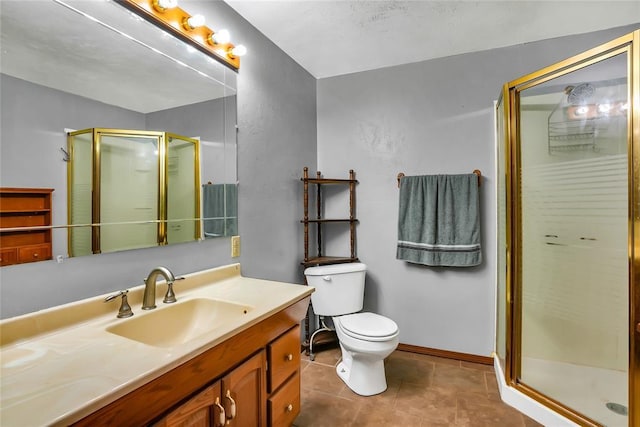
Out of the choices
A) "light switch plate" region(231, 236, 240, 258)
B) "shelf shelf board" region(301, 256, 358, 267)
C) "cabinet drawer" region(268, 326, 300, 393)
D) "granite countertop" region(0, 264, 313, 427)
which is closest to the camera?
"granite countertop" region(0, 264, 313, 427)

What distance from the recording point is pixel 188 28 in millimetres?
1529

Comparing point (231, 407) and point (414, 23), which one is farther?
point (414, 23)

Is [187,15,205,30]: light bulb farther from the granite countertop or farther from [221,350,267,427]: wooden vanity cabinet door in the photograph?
[221,350,267,427]: wooden vanity cabinet door

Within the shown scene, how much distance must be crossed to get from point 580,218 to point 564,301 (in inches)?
20.5

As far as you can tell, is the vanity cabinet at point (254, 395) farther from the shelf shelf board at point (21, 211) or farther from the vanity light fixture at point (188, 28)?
A: the vanity light fixture at point (188, 28)

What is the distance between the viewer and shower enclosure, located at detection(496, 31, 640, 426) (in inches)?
66.9

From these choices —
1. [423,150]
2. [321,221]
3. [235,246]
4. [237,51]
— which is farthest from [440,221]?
[237,51]

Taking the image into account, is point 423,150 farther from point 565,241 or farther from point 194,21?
point 194,21

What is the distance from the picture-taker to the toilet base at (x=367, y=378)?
78.8 inches

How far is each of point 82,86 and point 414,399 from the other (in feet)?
7.58

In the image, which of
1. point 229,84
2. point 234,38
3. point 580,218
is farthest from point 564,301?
point 234,38

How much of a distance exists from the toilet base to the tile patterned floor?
0.04m

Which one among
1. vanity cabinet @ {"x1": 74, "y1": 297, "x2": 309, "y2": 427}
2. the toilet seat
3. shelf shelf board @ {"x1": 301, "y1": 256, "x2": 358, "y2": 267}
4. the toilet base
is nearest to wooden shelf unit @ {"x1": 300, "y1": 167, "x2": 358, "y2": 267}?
shelf shelf board @ {"x1": 301, "y1": 256, "x2": 358, "y2": 267}

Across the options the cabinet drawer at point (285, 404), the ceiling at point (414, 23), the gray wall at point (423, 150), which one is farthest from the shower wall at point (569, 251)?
the cabinet drawer at point (285, 404)
